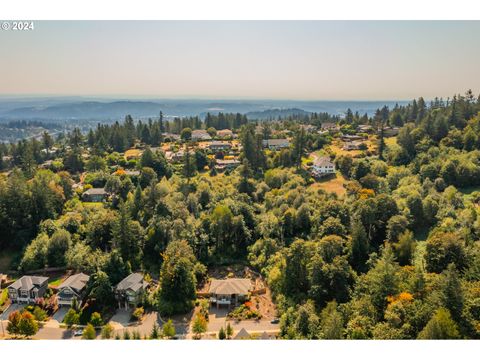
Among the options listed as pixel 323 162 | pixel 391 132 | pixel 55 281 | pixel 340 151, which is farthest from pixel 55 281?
pixel 391 132

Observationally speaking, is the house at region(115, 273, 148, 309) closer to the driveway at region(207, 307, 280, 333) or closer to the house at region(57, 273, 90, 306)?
the house at region(57, 273, 90, 306)

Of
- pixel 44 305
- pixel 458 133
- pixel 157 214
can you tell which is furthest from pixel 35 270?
pixel 458 133

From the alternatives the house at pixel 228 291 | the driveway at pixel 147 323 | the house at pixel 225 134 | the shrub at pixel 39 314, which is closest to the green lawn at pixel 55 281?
the shrub at pixel 39 314

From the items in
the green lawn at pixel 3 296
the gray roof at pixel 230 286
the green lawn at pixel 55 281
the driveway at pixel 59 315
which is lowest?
the driveway at pixel 59 315

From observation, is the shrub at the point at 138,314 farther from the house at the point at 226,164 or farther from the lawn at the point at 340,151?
the lawn at the point at 340,151

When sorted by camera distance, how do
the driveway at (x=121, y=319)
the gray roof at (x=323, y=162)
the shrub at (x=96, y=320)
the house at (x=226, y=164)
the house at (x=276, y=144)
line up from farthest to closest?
the house at (x=276, y=144), the house at (x=226, y=164), the gray roof at (x=323, y=162), the driveway at (x=121, y=319), the shrub at (x=96, y=320)

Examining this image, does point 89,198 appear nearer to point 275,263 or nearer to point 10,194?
point 10,194

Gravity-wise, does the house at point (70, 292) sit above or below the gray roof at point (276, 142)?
below
